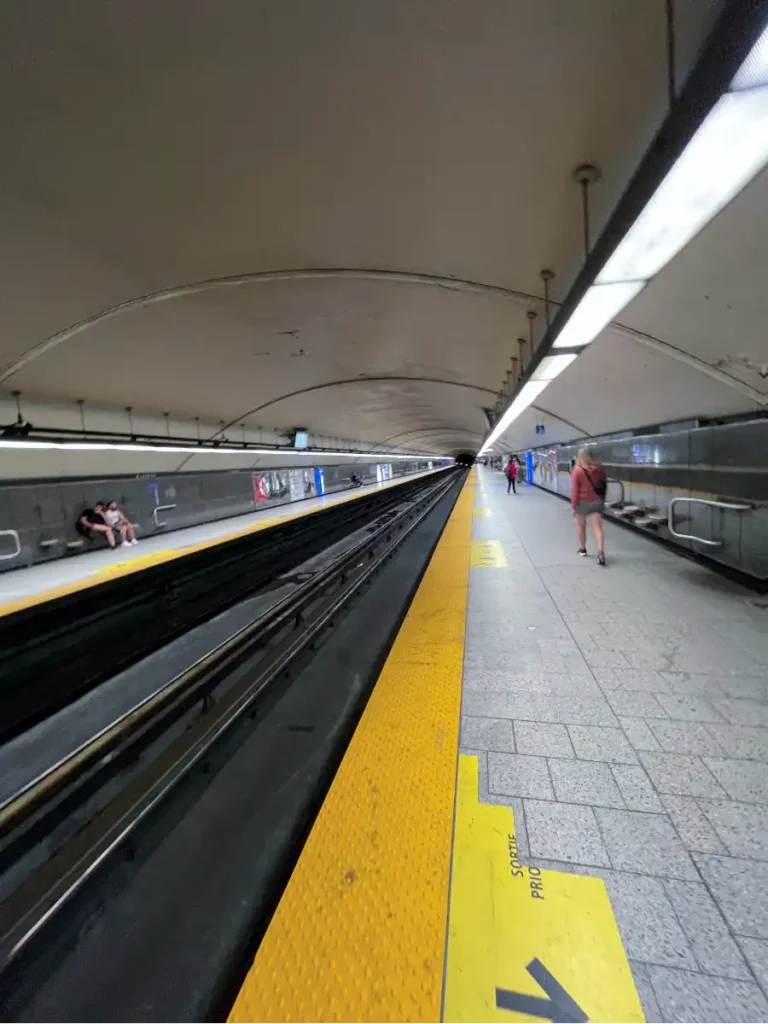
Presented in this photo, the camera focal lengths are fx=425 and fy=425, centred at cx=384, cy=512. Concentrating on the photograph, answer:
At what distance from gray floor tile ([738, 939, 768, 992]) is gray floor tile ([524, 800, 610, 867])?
36cm

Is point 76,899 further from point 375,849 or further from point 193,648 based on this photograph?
point 193,648

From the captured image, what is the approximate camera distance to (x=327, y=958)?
1.20 metres

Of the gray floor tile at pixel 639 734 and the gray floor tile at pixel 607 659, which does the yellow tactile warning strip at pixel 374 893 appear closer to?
the gray floor tile at pixel 639 734

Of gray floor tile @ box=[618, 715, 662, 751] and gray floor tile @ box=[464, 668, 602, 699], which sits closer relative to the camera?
gray floor tile @ box=[618, 715, 662, 751]

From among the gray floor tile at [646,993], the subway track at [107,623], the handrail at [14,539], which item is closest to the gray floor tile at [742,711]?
the gray floor tile at [646,993]

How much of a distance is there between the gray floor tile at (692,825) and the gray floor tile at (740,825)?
0.9 inches

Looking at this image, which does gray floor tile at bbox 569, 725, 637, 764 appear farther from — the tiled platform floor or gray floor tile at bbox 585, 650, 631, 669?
gray floor tile at bbox 585, 650, 631, 669

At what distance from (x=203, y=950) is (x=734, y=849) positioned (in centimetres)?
198

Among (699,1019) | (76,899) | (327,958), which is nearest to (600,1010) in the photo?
(699,1019)

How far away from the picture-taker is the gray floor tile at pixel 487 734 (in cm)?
209

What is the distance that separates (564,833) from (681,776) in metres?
0.65

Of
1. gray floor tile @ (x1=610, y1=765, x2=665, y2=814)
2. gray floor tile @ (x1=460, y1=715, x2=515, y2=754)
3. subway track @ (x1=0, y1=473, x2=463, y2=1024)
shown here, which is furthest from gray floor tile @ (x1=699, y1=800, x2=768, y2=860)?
subway track @ (x1=0, y1=473, x2=463, y2=1024)

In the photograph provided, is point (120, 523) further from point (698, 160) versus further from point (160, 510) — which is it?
point (698, 160)

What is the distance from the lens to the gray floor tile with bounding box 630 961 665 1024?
41.1 inches
